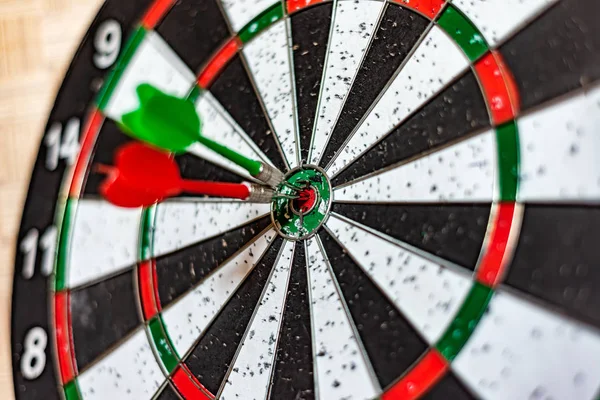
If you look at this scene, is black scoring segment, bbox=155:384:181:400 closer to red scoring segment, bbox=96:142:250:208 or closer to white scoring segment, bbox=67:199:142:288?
white scoring segment, bbox=67:199:142:288

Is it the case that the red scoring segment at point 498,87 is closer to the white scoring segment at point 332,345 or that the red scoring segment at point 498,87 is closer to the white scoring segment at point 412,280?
the white scoring segment at point 412,280

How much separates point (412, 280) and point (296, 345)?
19 cm

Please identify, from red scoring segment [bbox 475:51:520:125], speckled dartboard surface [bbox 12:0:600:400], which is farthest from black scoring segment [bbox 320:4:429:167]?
red scoring segment [bbox 475:51:520:125]

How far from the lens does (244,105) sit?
102 cm

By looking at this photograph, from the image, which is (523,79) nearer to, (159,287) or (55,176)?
(159,287)

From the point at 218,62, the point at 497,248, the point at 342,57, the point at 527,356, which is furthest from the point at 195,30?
the point at 527,356

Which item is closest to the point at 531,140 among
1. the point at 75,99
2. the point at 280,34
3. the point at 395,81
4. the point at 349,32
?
the point at 395,81

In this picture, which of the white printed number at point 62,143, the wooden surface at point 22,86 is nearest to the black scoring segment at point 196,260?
the white printed number at point 62,143

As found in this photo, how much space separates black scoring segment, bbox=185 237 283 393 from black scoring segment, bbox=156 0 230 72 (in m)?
0.35

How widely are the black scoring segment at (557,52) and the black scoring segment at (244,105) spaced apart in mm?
366

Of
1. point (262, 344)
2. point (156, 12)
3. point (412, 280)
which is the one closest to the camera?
point (412, 280)

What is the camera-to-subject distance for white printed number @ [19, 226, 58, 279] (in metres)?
1.20

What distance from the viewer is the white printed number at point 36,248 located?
1.20 meters

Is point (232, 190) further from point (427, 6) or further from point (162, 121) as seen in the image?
point (427, 6)
